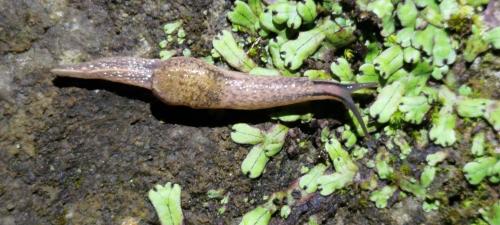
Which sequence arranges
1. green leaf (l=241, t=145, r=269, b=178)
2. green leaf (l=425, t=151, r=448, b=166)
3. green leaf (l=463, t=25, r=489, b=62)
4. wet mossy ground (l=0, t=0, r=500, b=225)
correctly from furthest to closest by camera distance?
green leaf (l=241, t=145, r=269, b=178), green leaf (l=425, t=151, r=448, b=166), green leaf (l=463, t=25, r=489, b=62), wet mossy ground (l=0, t=0, r=500, b=225)

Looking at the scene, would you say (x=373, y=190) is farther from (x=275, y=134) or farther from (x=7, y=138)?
(x=7, y=138)

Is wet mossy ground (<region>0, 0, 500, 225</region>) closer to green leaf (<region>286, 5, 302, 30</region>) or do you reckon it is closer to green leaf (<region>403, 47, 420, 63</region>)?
green leaf (<region>403, 47, 420, 63</region>)

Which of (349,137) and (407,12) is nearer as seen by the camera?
(407,12)

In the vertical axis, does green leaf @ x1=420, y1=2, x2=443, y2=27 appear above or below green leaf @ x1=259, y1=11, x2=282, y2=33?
above

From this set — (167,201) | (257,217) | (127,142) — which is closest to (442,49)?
(257,217)

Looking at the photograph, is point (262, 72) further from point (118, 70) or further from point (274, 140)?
point (118, 70)

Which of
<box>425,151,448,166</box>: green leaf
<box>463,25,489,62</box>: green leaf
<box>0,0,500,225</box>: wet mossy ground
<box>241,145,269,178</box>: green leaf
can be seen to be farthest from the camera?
<box>241,145,269,178</box>: green leaf

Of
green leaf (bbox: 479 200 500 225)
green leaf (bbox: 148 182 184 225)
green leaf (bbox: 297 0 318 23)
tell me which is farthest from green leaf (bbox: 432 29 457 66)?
green leaf (bbox: 148 182 184 225)

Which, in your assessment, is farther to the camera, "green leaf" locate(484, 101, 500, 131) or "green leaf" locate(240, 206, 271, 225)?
"green leaf" locate(240, 206, 271, 225)
